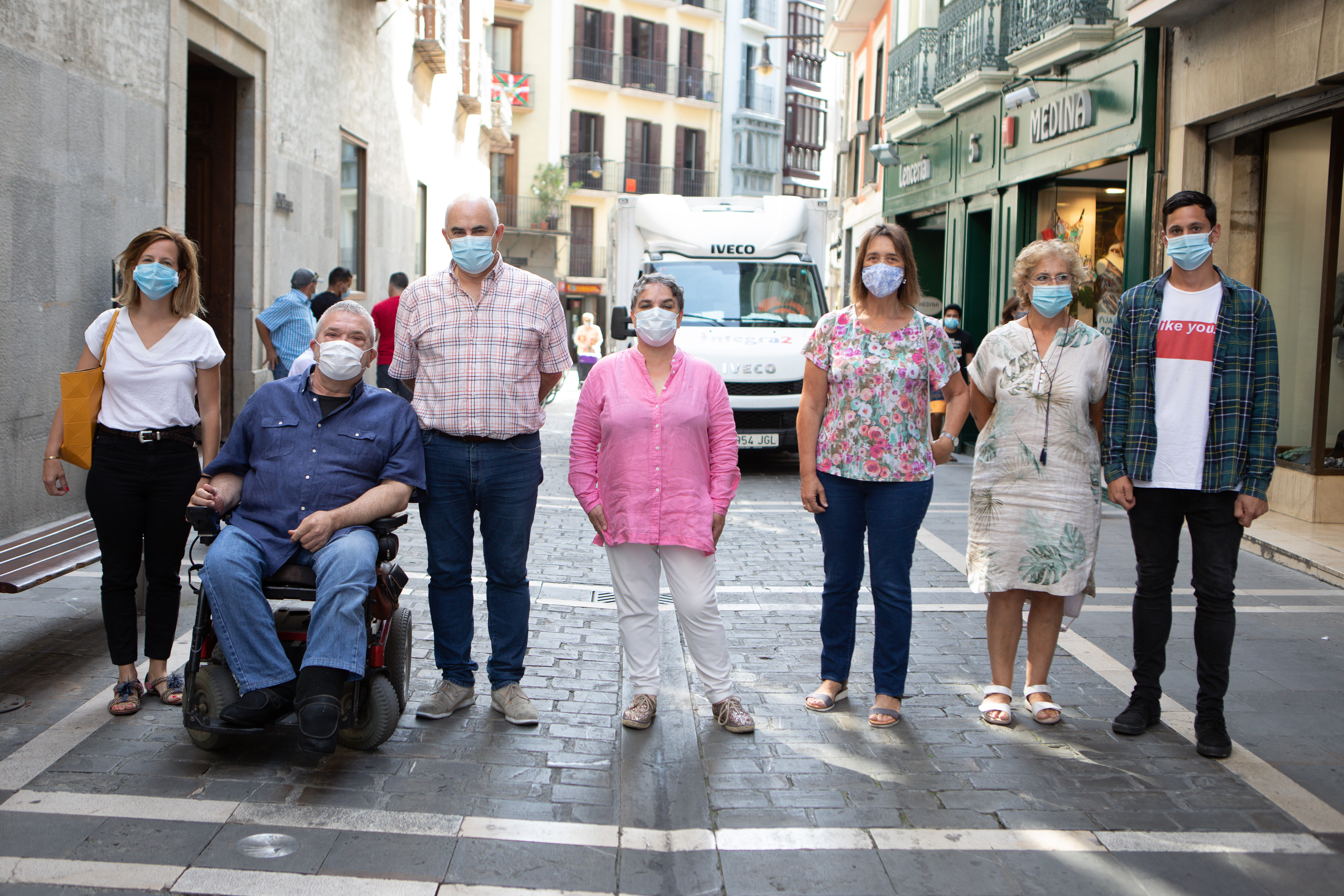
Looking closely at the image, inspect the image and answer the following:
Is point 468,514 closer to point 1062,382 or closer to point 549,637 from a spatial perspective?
point 549,637

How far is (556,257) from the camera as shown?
157ft

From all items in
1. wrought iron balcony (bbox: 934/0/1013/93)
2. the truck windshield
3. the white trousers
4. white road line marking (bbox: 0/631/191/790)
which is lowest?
white road line marking (bbox: 0/631/191/790)

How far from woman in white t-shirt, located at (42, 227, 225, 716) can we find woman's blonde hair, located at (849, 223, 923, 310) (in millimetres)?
2608

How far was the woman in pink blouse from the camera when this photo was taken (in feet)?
15.8

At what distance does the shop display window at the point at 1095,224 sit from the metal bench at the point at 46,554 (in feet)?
30.2

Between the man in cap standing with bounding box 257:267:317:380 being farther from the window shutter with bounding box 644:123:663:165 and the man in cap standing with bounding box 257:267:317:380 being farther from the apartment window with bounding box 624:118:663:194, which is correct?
the window shutter with bounding box 644:123:663:165

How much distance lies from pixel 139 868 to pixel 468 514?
1.79 meters

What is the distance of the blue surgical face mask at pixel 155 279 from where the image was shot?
197 inches

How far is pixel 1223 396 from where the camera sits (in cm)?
471

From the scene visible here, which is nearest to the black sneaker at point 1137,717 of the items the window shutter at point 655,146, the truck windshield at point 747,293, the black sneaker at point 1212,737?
the black sneaker at point 1212,737

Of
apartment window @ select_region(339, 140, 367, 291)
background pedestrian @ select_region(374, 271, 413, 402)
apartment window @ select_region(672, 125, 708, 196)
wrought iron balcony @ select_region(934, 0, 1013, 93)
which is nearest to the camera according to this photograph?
background pedestrian @ select_region(374, 271, 413, 402)

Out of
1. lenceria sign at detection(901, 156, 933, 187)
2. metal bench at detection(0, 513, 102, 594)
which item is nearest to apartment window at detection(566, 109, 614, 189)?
lenceria sign at detection(901, 156, 933, 187)

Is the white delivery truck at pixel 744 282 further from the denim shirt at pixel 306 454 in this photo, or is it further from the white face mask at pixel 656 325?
the denim shirt at pixel 306 454

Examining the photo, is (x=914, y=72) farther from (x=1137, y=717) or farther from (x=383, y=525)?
(x=383, y=525)
